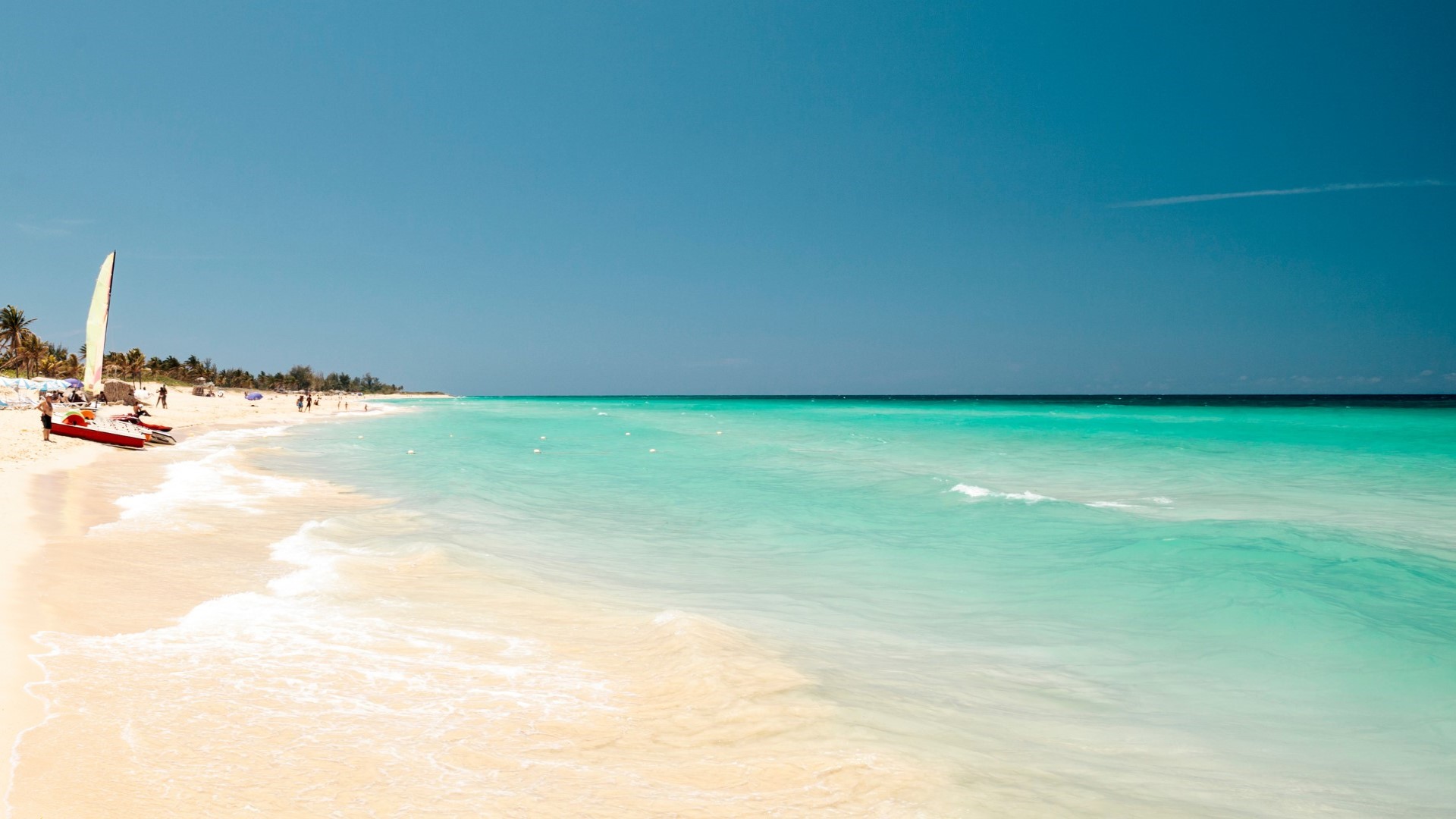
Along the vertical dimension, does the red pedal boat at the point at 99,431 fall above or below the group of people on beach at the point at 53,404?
below

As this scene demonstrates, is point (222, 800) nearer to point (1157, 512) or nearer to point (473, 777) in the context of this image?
point (473, 777)

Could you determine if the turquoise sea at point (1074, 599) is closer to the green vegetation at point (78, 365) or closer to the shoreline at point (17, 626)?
the shoreline at point (17, 626)

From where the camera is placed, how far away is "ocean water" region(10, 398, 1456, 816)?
13.9ft

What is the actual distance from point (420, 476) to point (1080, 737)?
68.4ft

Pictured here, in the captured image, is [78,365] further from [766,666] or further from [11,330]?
[766,666]

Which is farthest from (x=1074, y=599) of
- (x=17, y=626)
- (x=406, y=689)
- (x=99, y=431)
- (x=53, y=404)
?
(x=53, y=404)

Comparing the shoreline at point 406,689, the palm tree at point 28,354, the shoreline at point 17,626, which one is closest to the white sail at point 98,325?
the shoreline at point 17,626

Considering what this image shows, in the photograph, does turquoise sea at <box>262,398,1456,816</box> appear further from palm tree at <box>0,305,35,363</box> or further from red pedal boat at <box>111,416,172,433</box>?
palm tree at <box>0,305,35,363</box>

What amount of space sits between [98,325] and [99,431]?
11233 mm

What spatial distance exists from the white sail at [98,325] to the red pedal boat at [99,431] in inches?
325

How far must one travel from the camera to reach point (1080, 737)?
215 inches

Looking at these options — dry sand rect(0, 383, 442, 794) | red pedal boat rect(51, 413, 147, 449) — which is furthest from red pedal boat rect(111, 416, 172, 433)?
dry sand rect(0, 383, 442, 794)

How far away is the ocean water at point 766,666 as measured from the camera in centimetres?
424

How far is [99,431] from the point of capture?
2566 centimetres
